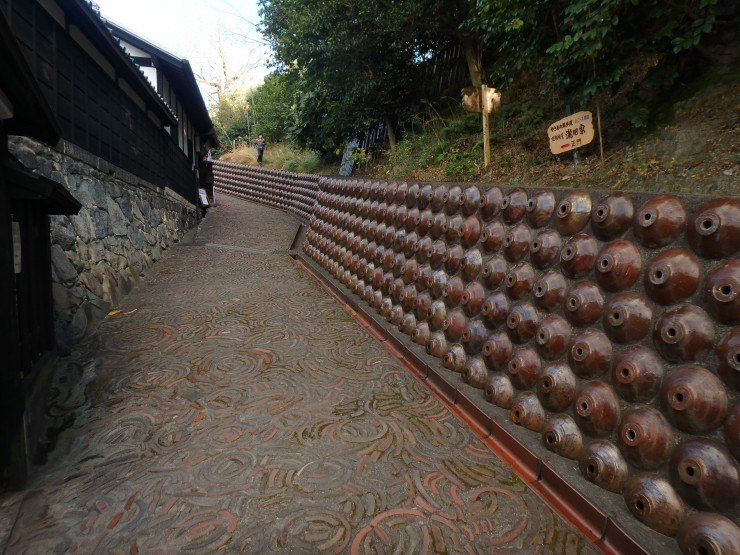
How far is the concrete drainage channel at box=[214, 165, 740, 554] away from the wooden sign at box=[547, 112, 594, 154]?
2.49 meters

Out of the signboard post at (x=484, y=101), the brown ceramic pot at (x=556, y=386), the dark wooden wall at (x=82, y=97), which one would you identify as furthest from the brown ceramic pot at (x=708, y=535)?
the signboard post at (x=484, y=101)

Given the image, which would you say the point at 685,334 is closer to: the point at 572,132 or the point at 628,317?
the point at 628,317

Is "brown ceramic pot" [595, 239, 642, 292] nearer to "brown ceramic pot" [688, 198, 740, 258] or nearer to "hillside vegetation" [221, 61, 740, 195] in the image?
"brown ceramic pot" [688, 198, 740, 258]

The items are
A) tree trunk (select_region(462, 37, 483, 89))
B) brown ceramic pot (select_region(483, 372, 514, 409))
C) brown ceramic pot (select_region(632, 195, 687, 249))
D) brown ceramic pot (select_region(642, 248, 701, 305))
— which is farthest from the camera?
tree trunk (select_region(462, 37, 483, 89))

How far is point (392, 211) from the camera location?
16.3ft

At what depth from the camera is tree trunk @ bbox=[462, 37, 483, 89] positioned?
9.36 meters

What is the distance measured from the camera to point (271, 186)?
16.7 meters

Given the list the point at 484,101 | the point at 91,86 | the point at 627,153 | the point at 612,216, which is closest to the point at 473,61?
the point at 484,101

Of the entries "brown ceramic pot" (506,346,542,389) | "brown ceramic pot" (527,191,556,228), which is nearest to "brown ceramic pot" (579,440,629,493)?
"brown ceramic pot" (506,346,542,389)

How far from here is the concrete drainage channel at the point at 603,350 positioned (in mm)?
1717

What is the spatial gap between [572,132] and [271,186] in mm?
13546

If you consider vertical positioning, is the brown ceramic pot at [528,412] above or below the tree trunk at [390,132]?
below

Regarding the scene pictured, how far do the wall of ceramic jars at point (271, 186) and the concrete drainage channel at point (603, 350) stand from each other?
9370mm

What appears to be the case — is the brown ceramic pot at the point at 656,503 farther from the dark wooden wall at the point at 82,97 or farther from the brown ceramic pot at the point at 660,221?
the dark wooden wall at the point at 82,97
